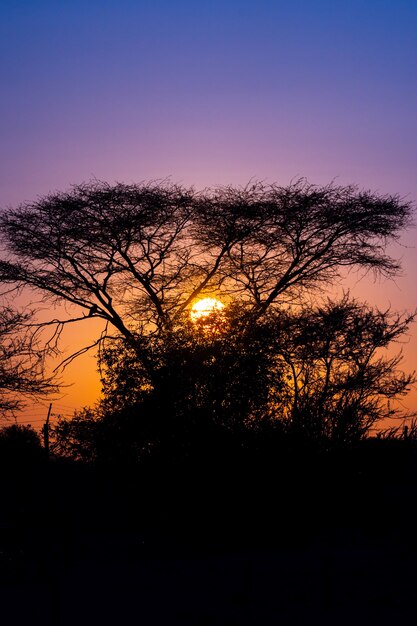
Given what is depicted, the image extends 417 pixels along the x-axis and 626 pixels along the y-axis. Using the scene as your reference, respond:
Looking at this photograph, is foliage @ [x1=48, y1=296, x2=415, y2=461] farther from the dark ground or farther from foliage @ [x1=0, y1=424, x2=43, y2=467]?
foliage @ [x1=0, y1=424, x2=43, y2=467]

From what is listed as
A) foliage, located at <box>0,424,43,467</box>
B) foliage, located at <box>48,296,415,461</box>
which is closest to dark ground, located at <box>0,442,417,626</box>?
foliage, located at <box>48,296,415,461</box>

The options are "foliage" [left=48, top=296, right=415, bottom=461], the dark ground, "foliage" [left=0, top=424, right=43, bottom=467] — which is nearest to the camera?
the dark ground

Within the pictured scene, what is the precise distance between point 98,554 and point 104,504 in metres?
4.33

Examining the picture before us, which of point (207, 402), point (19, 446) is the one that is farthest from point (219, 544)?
point (19, 446)

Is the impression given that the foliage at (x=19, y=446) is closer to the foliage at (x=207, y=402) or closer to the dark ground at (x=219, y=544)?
the dark ground at (x=219, y=544)

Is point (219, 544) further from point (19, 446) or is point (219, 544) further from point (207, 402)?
point (19, 446)

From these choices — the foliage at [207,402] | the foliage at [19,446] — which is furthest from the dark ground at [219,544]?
the foliage at [19,446]

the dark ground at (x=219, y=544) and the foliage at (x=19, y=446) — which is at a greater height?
the foliage at (x=19, y=446)

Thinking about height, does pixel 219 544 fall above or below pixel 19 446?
below

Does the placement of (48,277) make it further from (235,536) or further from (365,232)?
(235,536)

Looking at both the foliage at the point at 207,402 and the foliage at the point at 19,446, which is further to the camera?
the foliage at the point at 19,446

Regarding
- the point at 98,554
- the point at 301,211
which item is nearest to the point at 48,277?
the point at 301,211

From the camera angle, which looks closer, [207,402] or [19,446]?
[207,402]

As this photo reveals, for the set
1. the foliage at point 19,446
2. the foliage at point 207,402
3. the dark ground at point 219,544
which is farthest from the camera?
the foliage at point 19,446
